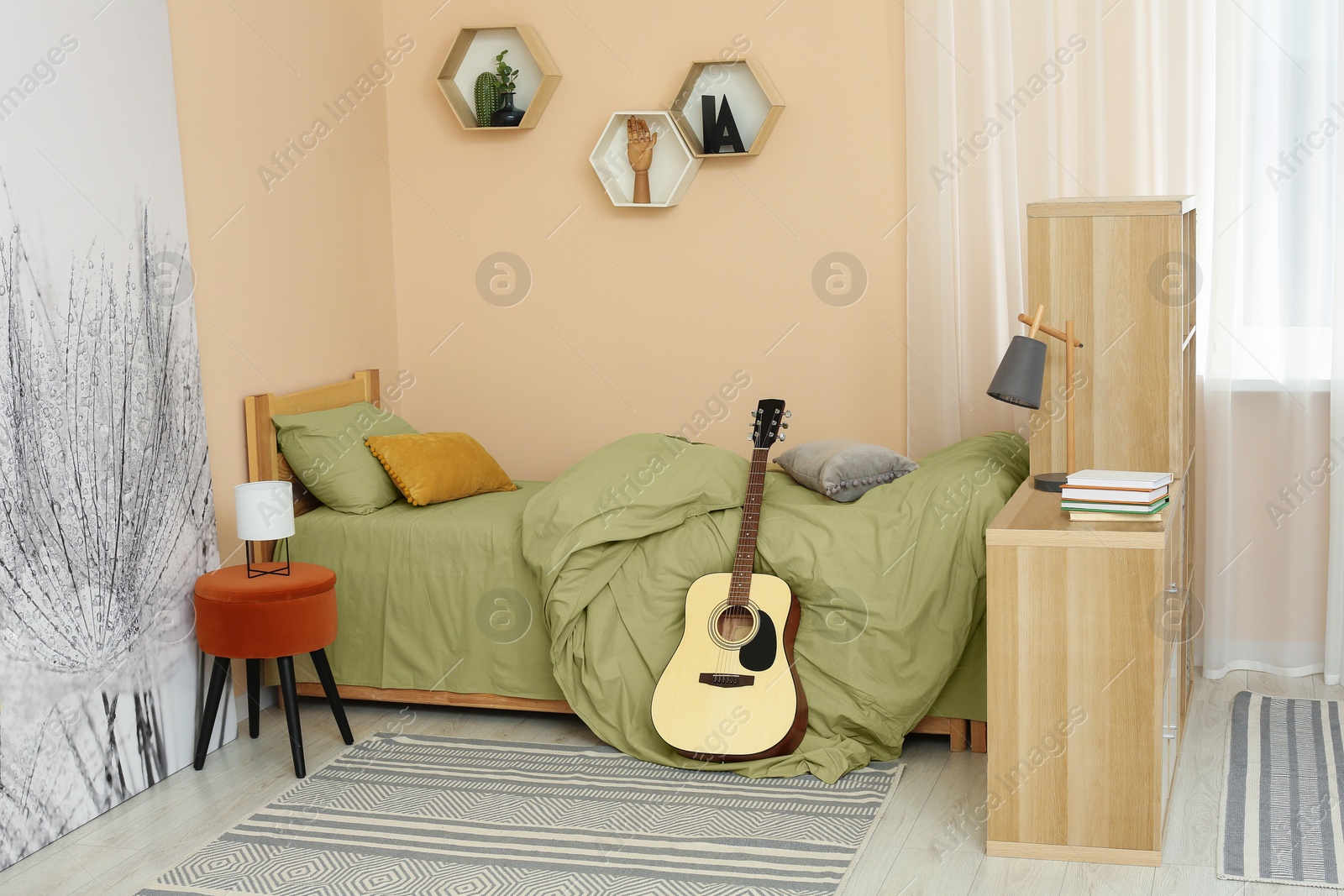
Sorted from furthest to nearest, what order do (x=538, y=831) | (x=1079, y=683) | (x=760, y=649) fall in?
(x=760, y=649) < (x=538, y=831) < (x=1079, y=683)

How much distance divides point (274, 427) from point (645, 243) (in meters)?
1.35

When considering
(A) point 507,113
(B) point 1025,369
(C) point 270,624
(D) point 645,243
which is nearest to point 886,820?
(B) point 1025,369

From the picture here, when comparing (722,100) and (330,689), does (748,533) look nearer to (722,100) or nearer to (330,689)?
(330,689)

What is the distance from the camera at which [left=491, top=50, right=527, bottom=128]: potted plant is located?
13.1 ft

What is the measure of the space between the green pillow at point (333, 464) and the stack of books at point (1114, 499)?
6.28ft

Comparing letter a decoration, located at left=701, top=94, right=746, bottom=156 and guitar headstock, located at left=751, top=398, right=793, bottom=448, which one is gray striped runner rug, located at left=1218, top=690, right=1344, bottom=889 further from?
letter a decoration, located at left=701, top=94, right=746, bottom=156

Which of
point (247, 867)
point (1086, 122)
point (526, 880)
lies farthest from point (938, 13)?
point (247, 867)

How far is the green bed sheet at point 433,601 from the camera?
3.22 m

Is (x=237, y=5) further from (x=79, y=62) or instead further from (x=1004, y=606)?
(x=1004, y=606)

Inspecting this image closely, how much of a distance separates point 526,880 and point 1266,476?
2400 mm

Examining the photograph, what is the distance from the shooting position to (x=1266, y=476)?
348 cm

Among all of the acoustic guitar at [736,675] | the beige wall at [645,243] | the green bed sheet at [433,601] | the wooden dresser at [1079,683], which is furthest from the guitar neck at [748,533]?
the beige wall at [645,243]

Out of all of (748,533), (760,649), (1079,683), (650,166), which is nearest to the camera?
(1079,683)

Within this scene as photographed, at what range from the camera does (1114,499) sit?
7.90ft
